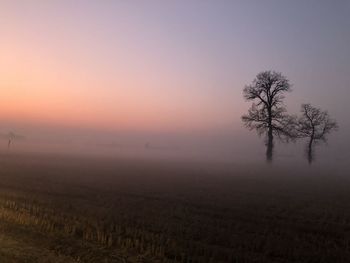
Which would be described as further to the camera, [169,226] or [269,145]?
[269,145]

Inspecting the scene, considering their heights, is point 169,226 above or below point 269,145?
below

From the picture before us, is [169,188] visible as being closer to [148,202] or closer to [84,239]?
[148,202]

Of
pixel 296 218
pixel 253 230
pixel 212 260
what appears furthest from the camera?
pixel 296 218

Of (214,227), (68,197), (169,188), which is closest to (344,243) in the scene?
(214,227)

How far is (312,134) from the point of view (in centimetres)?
5869

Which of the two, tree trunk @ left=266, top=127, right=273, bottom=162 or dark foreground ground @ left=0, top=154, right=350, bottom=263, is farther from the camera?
tree trunk @ left=266, top=127, right=273, bottom=162

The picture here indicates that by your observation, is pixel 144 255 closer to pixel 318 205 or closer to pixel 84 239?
pixel 84 239

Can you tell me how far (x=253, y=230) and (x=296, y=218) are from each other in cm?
401

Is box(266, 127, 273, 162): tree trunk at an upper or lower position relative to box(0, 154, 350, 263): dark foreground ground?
upper

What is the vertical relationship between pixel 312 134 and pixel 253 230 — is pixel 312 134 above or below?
above

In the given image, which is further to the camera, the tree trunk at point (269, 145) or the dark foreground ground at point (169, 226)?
the tree trunk at point (269, 145)

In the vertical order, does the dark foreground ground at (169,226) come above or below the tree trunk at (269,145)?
below

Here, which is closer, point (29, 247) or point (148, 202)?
point (29, 247)

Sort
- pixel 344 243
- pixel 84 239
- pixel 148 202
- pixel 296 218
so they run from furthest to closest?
pixel 148 202
pixel 296 218
pixel 344 243
pixel 84 239
